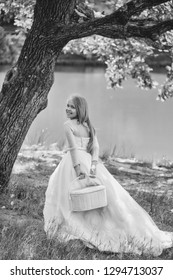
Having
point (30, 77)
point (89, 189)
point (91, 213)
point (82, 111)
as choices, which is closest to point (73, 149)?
point (82, 111)

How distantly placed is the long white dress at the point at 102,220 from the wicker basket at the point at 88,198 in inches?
7.6

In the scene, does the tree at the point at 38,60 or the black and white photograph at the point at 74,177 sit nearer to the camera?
the black and white photograph at the point at 74,177

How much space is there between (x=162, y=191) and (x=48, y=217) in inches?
135

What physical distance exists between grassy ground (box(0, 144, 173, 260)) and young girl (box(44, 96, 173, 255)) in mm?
114

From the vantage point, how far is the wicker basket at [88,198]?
16.1ft

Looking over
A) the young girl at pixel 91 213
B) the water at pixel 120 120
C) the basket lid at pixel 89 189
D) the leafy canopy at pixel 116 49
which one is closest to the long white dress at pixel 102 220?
the young girl at pixel 91 213

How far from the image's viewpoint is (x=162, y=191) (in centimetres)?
825

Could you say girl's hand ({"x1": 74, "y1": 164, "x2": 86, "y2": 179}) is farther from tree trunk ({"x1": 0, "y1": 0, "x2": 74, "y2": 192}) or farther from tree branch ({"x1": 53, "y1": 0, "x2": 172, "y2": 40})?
tree branch ({"x1": 53, "y1": 0, "x2": 172, "y2": 40})

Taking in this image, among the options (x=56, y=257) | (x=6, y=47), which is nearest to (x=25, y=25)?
(x=56, y=257)

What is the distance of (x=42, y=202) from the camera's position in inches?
255

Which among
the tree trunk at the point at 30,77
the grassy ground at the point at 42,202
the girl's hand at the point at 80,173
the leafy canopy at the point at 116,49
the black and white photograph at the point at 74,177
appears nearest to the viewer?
the grassy ground at the point at 42,202

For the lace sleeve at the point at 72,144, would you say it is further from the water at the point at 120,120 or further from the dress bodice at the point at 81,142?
the water at the point at 120,120

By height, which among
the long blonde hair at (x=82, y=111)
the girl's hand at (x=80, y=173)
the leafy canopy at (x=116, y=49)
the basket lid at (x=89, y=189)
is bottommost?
the basket lid at (x=89, y=189)

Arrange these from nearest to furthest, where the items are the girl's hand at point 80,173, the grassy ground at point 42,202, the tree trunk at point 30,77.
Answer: the grassy ground at point 42,202 → the girl's hand at point 80,173 → the tree trunk at point 30,77
